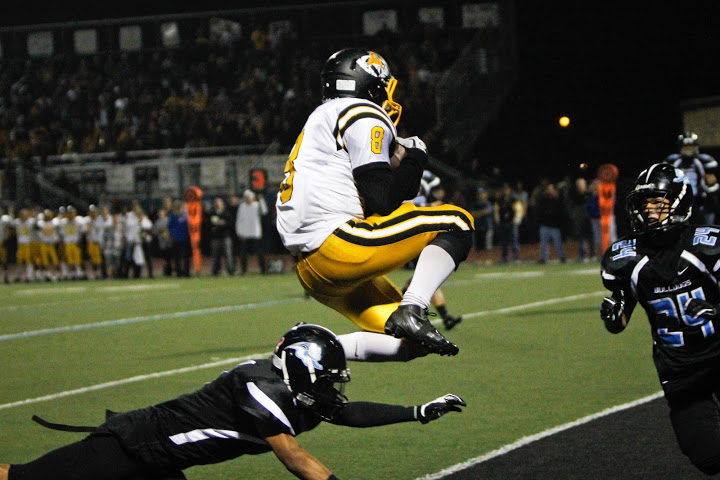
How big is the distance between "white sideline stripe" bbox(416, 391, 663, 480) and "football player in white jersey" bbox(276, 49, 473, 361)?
86 centimetres

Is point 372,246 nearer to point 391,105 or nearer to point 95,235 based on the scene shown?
point 391,105

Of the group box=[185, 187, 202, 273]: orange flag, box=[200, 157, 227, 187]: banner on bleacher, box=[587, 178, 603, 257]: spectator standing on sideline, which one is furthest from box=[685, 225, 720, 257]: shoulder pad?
box=[200, 157, 227, 187]: banner on bleacher

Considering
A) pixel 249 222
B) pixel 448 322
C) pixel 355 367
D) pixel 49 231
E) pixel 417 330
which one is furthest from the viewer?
pixel 49 231

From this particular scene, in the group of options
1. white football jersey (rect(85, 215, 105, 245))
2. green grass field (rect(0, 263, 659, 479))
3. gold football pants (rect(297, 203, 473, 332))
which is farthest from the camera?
white football jersey (rect(85, 215, 105, 245))

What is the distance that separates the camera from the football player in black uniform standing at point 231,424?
3754mm

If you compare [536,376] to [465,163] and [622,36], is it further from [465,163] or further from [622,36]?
[465,163]

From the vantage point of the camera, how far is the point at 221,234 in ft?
69.6

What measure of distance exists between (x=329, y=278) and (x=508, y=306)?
8382 mm

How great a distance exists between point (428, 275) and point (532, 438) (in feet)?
5.95

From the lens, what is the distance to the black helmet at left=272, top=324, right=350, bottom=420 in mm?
3760

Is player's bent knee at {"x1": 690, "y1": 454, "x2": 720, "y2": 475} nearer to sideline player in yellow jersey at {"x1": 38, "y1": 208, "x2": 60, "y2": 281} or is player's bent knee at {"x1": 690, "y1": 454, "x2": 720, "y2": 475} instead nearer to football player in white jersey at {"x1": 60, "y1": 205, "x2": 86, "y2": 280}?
football player in white jersey at {"x1": 60, "y1": 205, "x2": 86, "y2": 280}

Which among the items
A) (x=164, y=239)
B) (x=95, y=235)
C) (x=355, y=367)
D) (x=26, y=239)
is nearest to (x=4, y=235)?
(x=26, y=239)

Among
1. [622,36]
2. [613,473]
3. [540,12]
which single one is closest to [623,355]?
[613,473]

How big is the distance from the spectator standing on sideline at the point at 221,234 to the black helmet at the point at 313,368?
17262 millimetres
